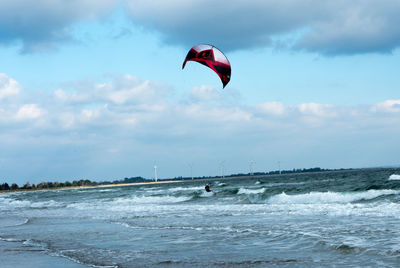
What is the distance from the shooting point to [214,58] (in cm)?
1694

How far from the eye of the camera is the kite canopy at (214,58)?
664 inches

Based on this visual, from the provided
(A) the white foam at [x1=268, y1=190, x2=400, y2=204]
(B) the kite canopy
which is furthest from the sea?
(A) the white foam at [x1=268, y1=190, x2=400, y2=204]

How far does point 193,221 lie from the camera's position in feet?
56.5

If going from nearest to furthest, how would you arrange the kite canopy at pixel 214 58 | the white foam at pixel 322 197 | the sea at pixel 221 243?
the sea at pixel 221 243
the kite canopy at pixel 214 58
the white foam at pixel 322 197

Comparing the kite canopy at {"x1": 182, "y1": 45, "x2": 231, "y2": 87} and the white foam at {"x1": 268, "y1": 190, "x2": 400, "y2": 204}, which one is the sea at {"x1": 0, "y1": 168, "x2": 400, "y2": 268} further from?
the white foam at {"x1": 268, "y1": 190, "x2": 400, "y2": 204}

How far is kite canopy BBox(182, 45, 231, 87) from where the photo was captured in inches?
664

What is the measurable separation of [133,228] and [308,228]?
240 inches

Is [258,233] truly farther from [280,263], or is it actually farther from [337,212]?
[337,212]

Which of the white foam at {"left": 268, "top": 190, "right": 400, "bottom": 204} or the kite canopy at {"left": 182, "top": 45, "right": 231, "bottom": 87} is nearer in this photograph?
the kite canopy at {"left": 182, "top": 45, "right": 231, "bottom": 87}

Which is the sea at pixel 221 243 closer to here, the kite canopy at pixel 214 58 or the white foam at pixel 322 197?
the kite canopy at pixel 214 58

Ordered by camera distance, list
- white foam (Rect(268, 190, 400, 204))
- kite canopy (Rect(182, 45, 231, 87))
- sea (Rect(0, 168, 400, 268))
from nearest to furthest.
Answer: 1. sea (Rect(0, 168, 400, 268))
2. kite canopy (Rect(182, 45, 231, 87))
3. white foam (Rect(268, 190, 400, 204))

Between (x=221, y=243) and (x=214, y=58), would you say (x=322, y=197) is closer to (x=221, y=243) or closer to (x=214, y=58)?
(x=214, y=58)

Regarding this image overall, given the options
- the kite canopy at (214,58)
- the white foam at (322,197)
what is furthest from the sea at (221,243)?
the white foam at (322,197)

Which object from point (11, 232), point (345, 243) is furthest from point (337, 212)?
point (11, 232)
